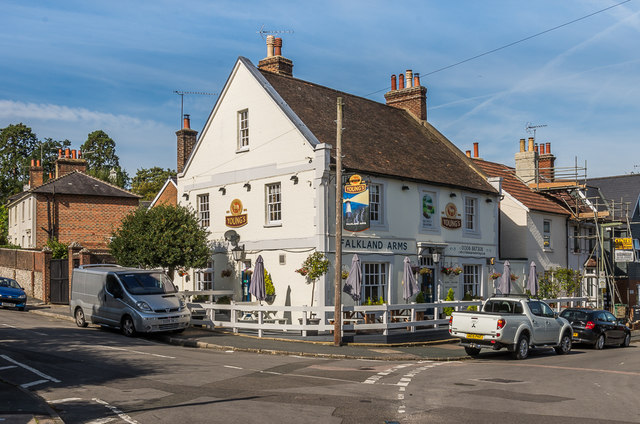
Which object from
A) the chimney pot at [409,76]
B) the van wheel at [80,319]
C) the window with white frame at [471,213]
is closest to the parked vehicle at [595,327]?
the window with white frame at [471,213]

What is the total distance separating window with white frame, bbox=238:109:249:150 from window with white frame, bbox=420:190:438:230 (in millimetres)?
7655

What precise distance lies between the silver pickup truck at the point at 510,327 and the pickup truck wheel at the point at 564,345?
2.3 inches

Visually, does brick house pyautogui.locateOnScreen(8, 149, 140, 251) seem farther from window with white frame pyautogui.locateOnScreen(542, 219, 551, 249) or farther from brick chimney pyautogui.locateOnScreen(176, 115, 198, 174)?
window with white frame pyautogui.locateOnScreen(542, 219, 551, 249)

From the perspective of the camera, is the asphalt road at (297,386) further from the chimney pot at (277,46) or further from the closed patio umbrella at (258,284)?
the chimney pot at (277,46)

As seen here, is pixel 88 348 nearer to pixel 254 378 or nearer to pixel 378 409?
pixel 254 378

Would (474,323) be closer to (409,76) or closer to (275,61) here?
(275,61)

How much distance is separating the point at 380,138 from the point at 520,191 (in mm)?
11644

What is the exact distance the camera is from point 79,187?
45.1 meters

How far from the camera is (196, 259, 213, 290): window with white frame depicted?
94.9 feet

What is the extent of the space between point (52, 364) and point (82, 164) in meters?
36.1

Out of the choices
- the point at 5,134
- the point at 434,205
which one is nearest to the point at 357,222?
the point at 434,205

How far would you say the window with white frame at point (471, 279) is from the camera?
3033 cm

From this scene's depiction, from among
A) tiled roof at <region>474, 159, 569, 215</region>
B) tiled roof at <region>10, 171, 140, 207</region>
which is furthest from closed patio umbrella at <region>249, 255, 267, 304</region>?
tiled roof at <region>10, 171, 140, 207</region>

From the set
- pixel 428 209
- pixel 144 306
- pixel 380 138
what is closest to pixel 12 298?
pixel 144 306
